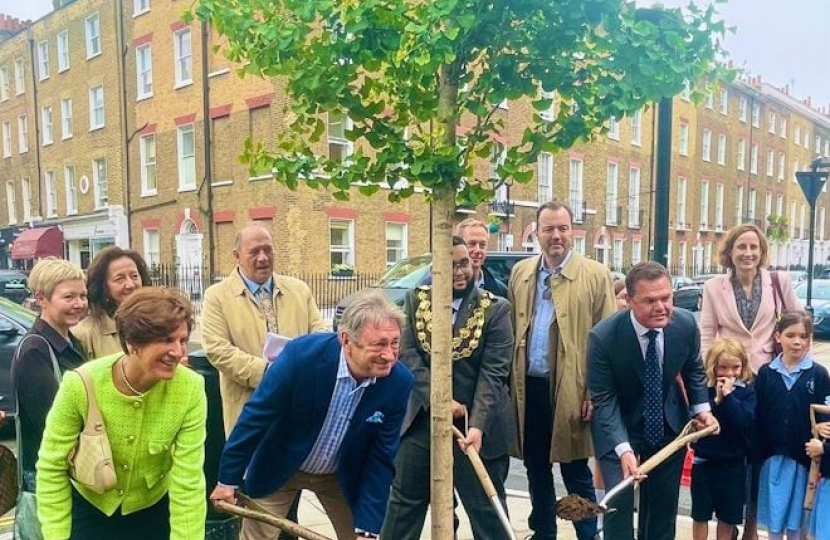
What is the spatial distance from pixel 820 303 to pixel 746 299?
14538 mm

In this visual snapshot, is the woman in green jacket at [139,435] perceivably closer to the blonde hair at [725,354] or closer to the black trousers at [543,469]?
the black trousers at [543,469]

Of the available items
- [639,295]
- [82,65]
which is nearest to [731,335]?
[639,295]

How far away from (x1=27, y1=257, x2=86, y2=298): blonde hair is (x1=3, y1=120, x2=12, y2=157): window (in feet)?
106

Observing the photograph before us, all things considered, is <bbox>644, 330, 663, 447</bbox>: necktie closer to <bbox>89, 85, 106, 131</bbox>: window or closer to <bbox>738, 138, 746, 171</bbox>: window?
<bbox>89, 85, 106, 131</bbox>: window

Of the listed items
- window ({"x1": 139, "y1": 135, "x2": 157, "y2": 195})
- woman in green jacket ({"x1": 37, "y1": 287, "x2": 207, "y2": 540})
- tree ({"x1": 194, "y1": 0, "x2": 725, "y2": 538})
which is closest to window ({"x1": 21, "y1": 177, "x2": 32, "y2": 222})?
window ({"x1": 139, "y1": 135, "x2": 157, "y2": 195})

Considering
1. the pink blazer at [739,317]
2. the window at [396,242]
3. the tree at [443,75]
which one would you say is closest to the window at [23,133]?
the window at [396,242]

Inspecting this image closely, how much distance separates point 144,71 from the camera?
22.7 metres

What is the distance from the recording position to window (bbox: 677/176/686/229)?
34.0m

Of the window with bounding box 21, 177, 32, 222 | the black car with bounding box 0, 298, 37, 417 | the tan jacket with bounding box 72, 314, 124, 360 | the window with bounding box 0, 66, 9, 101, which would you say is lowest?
the black car with bounding box 0, 298, 37, 417

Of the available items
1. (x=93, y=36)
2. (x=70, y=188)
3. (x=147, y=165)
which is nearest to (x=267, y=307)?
(x=147, y=165)

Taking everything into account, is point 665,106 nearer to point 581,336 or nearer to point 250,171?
point 581,336

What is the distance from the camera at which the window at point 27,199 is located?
28.9 metres

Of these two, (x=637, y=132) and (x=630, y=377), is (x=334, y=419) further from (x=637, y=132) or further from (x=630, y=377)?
(x=637, y=132)

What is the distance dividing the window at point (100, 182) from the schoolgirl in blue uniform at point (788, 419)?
24.9m
